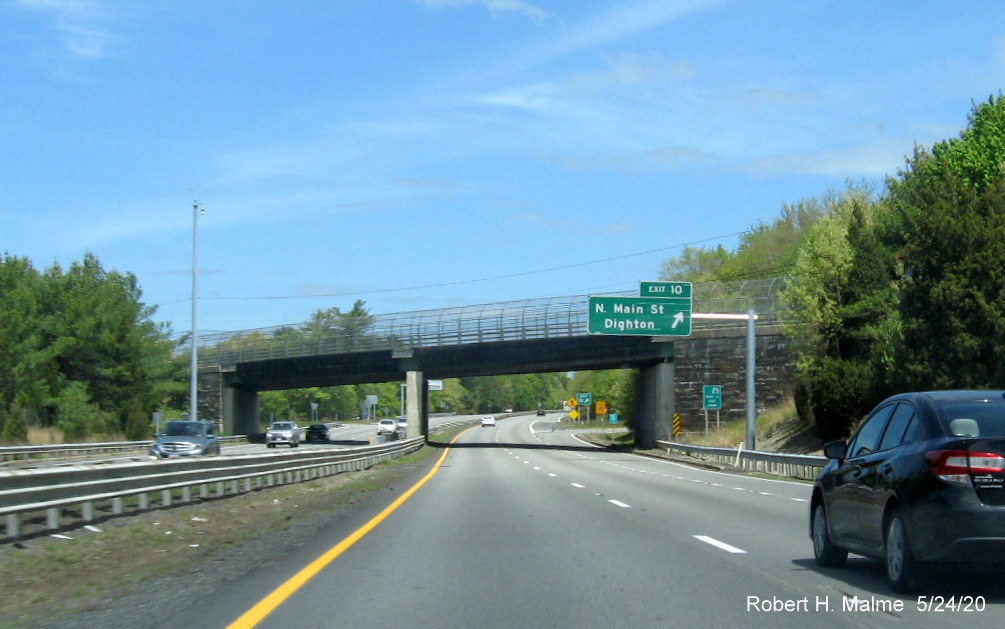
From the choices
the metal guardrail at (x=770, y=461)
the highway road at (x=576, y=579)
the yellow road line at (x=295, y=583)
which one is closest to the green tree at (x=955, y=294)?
the metal guardrail at (x=770, y=461)

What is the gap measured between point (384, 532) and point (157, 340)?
86423 mm

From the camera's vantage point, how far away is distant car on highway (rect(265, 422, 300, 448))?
6769 centimetres

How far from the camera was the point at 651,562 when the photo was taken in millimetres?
11852

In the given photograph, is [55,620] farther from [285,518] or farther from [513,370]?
[513,370]

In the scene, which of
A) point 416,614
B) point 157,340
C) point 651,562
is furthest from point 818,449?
point 157,340

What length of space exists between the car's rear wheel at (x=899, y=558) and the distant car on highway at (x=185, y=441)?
29.8 meters

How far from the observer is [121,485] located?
1733 centimetres

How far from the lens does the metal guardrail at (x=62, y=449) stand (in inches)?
1672

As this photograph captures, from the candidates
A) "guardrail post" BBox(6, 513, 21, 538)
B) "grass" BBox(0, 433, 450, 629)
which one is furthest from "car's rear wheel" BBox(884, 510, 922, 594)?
"guardrail post" BBox(6, 513, 21, 538)

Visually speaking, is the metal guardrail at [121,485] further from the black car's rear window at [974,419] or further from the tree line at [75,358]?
the tree line at [75,358]

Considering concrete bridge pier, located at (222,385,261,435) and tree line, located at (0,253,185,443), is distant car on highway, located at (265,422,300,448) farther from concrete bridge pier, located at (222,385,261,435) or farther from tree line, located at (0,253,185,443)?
concrete bridge pier, located at (222,385,261,435)

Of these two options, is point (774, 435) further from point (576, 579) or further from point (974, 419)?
point (974, 419)

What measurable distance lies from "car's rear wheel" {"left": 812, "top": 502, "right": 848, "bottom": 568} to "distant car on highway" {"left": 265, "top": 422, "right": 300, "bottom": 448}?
192 feet

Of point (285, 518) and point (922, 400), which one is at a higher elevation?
point (922, 400)
